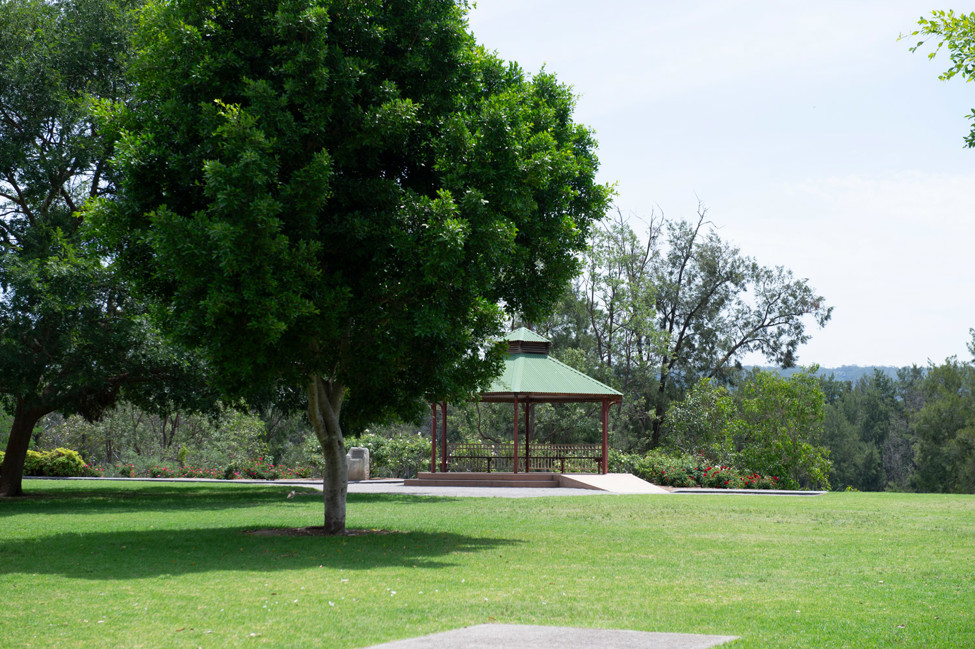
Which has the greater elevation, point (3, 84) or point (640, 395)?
point (3, 84)

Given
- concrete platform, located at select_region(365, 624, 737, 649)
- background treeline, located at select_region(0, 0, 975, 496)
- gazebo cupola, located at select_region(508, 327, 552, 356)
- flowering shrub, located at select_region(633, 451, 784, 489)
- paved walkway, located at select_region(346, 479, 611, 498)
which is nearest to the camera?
concrete platform, located at select_region(365, 624, 737, 649)

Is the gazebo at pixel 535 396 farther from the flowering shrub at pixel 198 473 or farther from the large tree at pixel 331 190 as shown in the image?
the large tree at pixel 331 190

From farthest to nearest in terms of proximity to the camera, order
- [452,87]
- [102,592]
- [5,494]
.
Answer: [5,494] → [452,87] → [102,592]

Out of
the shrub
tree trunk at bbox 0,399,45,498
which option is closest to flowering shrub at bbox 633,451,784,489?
the shrub

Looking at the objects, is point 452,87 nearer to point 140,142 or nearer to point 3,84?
point 140,142

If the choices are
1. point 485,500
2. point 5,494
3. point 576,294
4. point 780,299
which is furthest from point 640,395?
point 5,494

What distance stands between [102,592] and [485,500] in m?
15.1

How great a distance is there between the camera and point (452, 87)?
13.9 meters

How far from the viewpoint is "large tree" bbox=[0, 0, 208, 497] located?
20094 mm

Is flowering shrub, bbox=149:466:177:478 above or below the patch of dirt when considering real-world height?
below

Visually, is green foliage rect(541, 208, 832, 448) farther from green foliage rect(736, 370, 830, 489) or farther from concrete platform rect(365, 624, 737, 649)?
concrete platform rect(365, 624, 737, 649)

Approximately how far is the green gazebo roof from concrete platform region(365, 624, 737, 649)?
22464 mm

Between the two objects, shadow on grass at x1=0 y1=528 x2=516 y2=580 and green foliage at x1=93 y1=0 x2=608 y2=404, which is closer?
shadow on grass at x1=0 y1=528 x2=516 y2=580

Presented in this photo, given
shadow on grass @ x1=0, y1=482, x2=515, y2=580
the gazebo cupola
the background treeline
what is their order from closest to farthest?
shadow on grass @ x1=0, y1=482, x2=515, y2=580, the background treeline, the gazebo cupola
